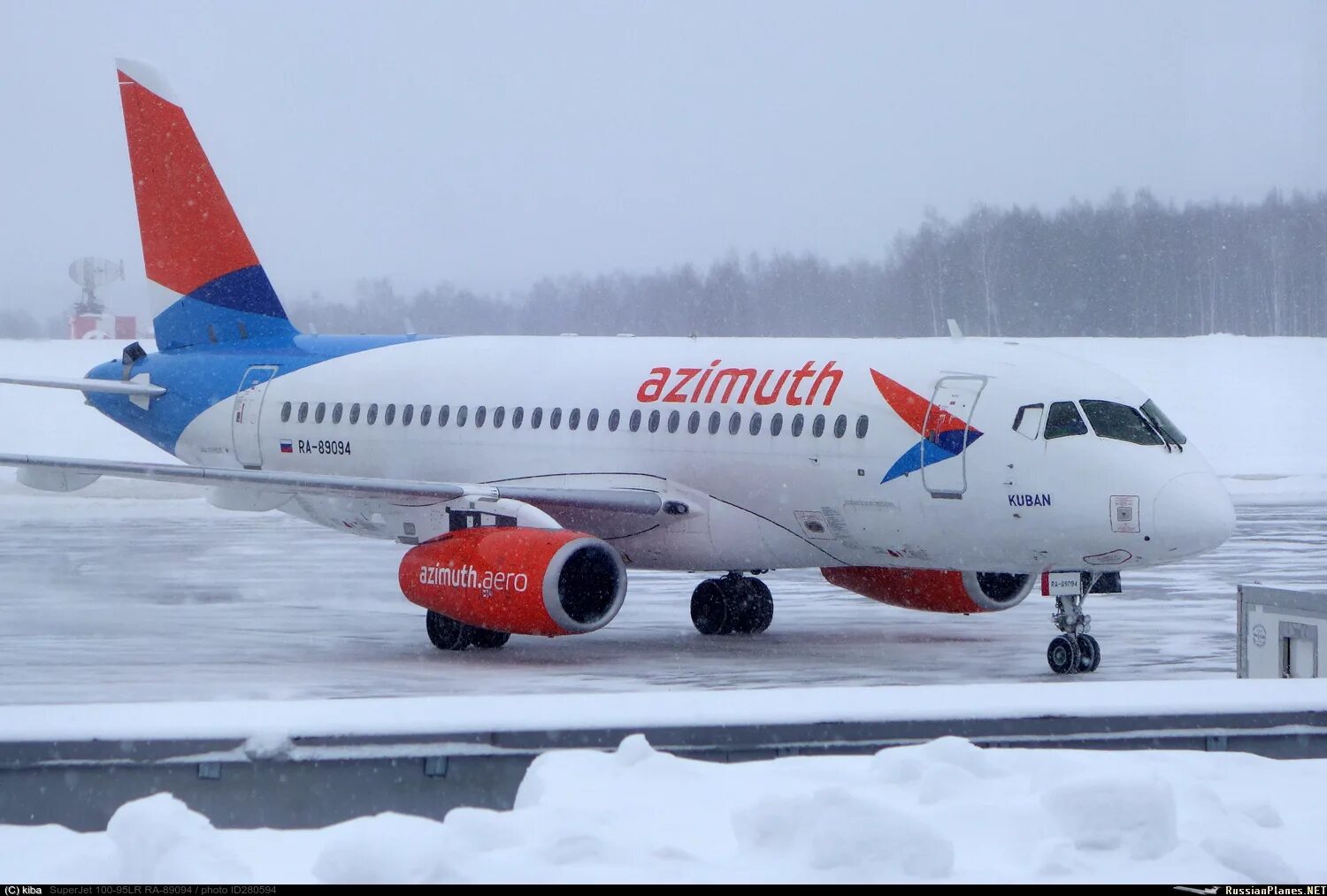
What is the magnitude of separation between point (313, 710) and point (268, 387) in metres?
13.3

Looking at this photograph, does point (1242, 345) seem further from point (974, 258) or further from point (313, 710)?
point (313, 710)

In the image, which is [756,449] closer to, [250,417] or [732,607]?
[732,607]

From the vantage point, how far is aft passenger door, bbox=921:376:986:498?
13.4m

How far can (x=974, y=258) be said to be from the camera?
4594 centimetres

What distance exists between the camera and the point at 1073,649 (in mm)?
12844

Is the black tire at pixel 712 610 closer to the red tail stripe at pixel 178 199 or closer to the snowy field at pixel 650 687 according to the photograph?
the snowy field at pixel 650 687

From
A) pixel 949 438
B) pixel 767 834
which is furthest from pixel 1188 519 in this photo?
pixel 767 834

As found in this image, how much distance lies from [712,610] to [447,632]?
9.02 feet

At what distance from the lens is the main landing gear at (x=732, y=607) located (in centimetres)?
1605

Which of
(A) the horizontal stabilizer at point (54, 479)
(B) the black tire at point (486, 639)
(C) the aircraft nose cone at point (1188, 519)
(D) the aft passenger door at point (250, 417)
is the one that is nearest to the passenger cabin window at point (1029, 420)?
(C) the aircraft nose cone at point (1188, 519)

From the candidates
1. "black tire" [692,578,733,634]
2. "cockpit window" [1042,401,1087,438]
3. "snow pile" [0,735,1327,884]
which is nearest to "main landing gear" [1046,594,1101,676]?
"cockpit window" [1042,401,1087,438]

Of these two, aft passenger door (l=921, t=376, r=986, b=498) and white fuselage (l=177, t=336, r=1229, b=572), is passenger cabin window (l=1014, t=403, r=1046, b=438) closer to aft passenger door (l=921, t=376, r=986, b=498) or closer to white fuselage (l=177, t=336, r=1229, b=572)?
white fuselage (l=177, t=336, r=1229, b=572)

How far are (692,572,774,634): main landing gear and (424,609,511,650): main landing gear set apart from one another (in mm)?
2255
